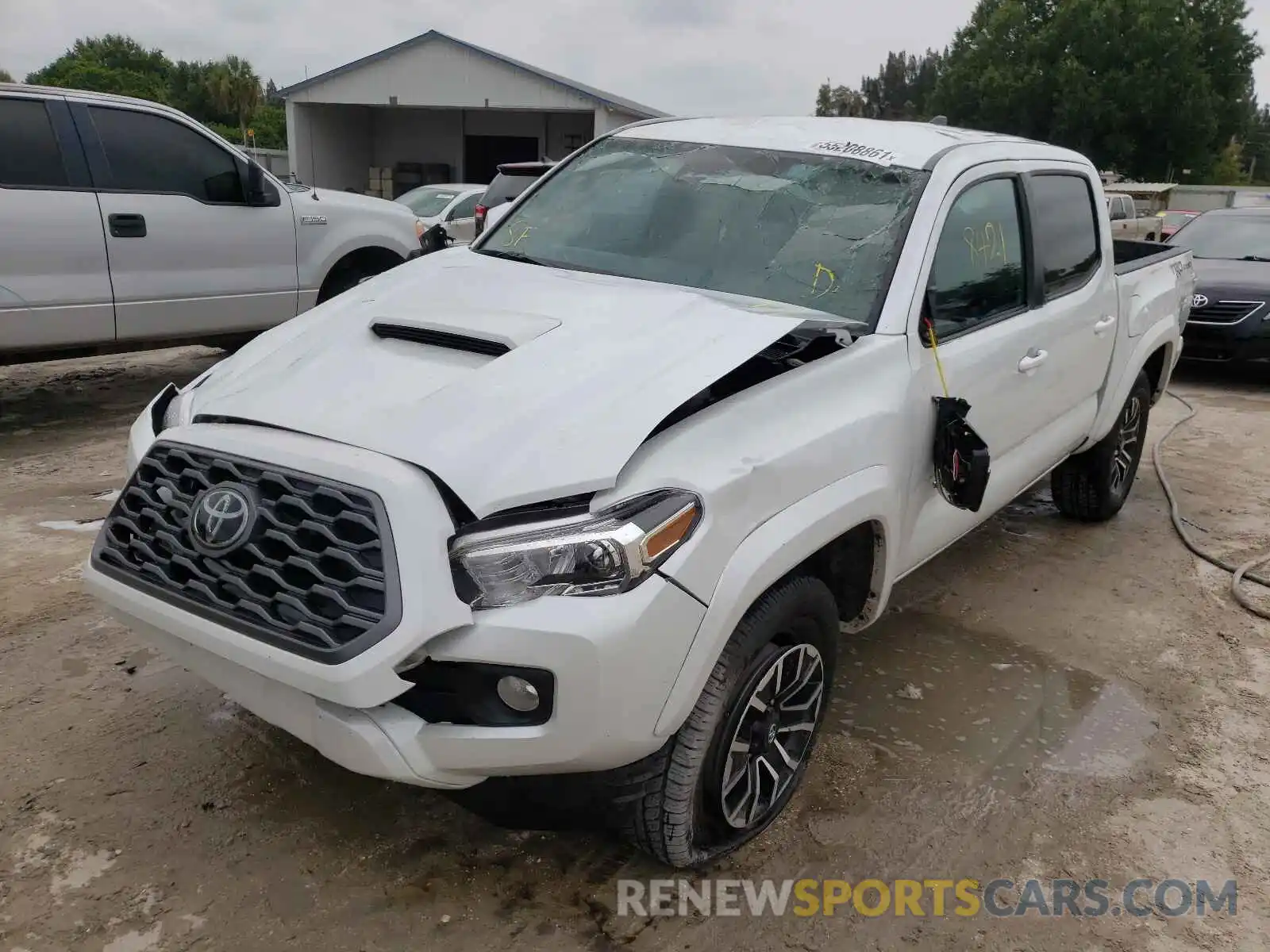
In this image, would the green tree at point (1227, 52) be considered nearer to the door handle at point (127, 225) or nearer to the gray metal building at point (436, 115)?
the gray metal building at point (436, 115)

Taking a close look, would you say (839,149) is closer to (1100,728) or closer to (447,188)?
(1100,728)

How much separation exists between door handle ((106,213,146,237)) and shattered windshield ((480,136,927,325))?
3.29 meters

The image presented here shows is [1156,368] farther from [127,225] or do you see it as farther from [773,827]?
[127,225]

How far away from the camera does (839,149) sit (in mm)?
3520

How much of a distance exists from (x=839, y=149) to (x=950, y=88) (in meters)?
50.9

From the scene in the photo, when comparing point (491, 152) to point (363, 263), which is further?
point (491, 152)

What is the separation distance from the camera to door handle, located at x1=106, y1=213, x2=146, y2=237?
5.90 metres

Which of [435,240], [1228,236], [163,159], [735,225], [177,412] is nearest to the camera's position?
[177,412]

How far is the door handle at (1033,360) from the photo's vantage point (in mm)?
3648

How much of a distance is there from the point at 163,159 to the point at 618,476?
17.4ft

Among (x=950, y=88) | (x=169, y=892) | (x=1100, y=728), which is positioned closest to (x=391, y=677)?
(x=169, y=892)

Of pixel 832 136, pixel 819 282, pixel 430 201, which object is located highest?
pixel 832 136

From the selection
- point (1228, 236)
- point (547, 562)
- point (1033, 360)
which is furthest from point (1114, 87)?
point (547, 562)

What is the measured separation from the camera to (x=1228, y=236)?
35.9ft
